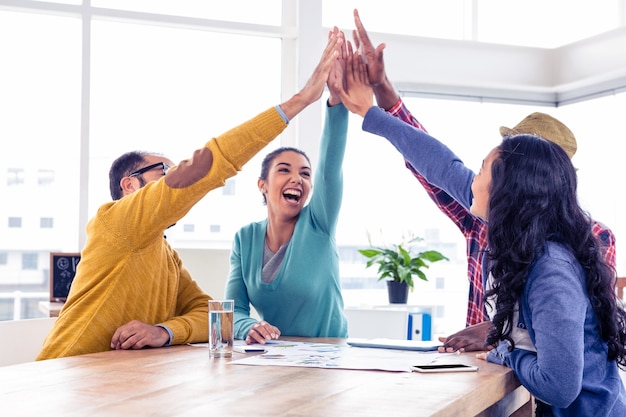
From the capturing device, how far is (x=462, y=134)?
6754mm

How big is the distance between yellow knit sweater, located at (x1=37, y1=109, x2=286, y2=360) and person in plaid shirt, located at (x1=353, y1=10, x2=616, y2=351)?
634 mm

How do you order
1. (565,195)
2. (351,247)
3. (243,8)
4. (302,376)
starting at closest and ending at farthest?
(302,376) < (565,195) < (243,8) < (351,247)

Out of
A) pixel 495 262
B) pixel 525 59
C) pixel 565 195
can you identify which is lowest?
pixel 495 262

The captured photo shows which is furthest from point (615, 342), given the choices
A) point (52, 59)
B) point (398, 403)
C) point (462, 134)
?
point (462, 134)

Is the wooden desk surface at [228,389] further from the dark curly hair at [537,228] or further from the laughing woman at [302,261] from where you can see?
the laughing woman at [302,261]

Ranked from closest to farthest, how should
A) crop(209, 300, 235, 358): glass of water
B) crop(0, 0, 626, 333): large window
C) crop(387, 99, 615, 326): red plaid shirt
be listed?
crop(209, 300, 235, 358): glass of water
crop(387, 99, 615, 326): red plaid shirt
crop(0, 0, 626, 333): large window

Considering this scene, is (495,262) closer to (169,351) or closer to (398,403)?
(398,403)

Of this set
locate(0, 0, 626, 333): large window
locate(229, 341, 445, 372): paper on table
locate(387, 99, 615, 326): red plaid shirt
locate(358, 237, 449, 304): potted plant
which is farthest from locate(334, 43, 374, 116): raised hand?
locate(358, 237, 449, 304): potted plant

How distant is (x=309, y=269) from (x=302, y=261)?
34 millimetres

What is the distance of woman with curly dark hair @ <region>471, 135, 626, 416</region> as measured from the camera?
4.80 feet

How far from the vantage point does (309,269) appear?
2.40m

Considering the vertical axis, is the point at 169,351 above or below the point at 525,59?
below

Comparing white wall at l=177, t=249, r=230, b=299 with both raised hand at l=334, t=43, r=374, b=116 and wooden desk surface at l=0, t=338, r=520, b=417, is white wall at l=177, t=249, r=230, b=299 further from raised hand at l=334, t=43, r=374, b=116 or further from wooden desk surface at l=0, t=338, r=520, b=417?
wooden desk surface at l=0, t=338, r=520, b=417

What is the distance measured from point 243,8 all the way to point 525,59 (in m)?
2.61
